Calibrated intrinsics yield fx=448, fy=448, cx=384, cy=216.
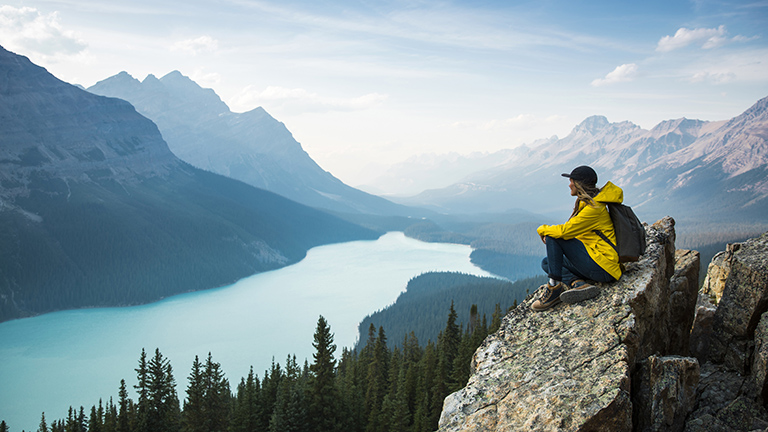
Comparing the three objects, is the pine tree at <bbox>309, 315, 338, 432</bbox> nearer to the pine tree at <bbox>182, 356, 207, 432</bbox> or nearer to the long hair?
the pine tree at <bbox>182, 356, 207, 432</bbox>

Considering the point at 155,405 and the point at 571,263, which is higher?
the point at 571,263

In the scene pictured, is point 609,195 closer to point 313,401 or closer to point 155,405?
point 313,401

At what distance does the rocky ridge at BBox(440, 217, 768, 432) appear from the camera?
607 cm

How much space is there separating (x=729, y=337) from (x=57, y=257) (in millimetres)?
146958

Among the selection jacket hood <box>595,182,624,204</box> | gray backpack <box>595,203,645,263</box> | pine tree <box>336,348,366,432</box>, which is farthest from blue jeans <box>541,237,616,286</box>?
pine tree <box>336,348,366,432</box>

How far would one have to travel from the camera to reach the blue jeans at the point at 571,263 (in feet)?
25.5

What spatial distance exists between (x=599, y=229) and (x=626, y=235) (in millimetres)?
429

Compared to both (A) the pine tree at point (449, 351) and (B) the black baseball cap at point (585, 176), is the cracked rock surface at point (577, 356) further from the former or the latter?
(A) the pine tree at point (449, 351)

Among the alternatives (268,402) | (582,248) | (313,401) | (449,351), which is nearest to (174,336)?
(268,402)

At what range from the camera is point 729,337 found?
26.6ft

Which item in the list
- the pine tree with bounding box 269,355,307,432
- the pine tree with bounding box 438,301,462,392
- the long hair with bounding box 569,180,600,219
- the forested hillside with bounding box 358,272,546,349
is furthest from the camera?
the forested hillside with bounding box 358,272,546,349

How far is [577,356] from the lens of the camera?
6684 mm

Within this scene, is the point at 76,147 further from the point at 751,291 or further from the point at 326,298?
the point at 751,291

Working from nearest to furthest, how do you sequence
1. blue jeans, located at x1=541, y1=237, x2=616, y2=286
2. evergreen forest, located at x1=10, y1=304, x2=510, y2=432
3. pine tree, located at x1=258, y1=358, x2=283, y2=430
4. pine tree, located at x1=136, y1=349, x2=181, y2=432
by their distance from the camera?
1. blue jeans, located at x1=541, y1=237, x2=616, y2=286
2. evergreen forest, located at x1=10, y1=304, x2=510, y2=432
3. pine tree, located at x1=258, y1=358, x2=283, y2=430
4. pine tree, located at x1=136, y1=349, x2=181, y2=432
